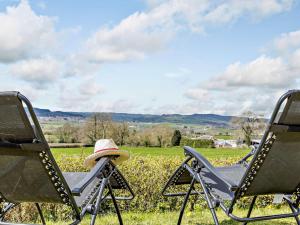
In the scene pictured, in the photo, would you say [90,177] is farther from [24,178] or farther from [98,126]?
[98,126]

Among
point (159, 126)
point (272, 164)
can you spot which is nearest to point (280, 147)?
point (272, 164)

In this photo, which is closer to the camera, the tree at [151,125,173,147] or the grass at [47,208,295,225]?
the grass at [47,208,295,225]

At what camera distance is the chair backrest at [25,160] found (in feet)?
7.48

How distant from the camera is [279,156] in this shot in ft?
9.09

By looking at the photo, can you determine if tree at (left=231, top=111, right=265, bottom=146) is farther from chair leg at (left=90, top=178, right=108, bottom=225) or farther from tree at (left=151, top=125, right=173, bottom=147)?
chair leg at (left=90, top=178, right=108, bottom=225)

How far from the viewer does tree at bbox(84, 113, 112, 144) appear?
58.4 ft

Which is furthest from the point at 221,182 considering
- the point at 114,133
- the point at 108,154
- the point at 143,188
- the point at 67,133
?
the point at 114,133

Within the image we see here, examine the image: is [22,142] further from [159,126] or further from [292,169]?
[159,126]

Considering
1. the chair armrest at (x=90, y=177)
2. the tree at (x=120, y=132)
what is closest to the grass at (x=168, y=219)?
the chair armrest at (x=90, y=177)

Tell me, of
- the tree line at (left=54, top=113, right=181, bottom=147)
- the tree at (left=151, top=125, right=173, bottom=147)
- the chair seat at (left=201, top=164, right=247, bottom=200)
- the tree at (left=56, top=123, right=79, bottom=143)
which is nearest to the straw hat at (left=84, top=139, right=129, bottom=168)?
the chair seat at (left=201, top=164, right=247, bottom=200)

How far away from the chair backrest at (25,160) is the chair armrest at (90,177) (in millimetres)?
62

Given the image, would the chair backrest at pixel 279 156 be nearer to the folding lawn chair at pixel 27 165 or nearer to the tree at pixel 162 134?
the folding lawn chair at pixel 27 165

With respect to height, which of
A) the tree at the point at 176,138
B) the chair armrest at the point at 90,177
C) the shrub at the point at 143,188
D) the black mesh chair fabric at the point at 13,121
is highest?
the black mesh chair fabric at the point at 13,121

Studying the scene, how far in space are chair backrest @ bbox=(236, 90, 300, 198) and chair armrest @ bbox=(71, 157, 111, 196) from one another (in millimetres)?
980
